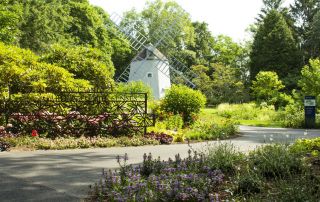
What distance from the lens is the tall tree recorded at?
48.1 m

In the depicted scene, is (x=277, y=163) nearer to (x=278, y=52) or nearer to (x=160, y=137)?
(x=160, y=137)

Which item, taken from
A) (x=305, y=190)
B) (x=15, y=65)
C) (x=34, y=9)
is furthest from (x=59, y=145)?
(x=34, y=9)

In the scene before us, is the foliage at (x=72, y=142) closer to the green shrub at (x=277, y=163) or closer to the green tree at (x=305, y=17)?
the green shrub at (x=277, y=163)

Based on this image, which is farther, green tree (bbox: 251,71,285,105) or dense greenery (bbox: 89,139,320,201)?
green tree (bbox: 251,71,285,105)

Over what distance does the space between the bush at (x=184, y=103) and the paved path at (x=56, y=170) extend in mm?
7452

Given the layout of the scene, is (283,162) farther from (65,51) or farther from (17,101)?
(65,51)

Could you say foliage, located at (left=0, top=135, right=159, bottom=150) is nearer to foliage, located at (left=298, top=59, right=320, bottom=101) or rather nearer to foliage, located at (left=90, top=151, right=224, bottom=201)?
foliage, located at (left=90, top=151, right=224, bottom=201)

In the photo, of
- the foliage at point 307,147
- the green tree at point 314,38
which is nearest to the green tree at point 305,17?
the green tree at point 314,38

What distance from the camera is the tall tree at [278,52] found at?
48.1 meters

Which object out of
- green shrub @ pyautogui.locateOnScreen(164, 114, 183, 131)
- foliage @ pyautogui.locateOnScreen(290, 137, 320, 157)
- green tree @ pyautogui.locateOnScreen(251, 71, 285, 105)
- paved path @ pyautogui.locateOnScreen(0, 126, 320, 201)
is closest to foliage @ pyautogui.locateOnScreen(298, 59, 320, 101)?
green tree @ pyautogui.locateOnScreen(251, 71, 285, 105)

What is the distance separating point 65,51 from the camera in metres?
19.8

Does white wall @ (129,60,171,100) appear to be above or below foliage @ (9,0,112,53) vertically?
below

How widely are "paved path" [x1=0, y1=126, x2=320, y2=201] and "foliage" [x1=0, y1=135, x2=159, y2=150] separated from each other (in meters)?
0.64

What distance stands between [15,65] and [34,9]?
21.8 meters
